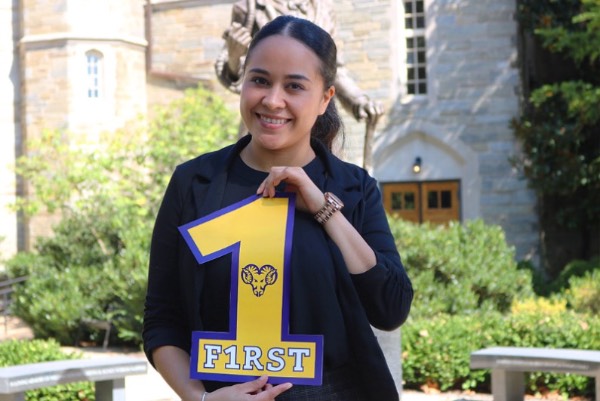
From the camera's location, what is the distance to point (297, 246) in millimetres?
2068

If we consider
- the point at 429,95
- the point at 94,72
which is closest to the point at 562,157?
the point at 429,95

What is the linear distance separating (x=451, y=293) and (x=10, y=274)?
851cm

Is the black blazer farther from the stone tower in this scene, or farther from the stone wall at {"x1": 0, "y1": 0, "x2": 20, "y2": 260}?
the stone wall at {"x1": 0, "y1": 0, "x2": 20, "y2": 260}

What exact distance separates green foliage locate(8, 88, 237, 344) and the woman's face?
9061 mm

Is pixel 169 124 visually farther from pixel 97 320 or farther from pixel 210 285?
pixel 210 285

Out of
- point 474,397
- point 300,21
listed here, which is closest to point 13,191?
point 474,397

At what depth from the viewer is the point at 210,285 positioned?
2096 millimetres

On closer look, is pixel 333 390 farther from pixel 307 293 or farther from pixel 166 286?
pixel 166 286

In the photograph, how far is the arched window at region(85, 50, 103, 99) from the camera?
75.0ft

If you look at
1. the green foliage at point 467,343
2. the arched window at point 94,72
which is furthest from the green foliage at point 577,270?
the arched window at point 94,72

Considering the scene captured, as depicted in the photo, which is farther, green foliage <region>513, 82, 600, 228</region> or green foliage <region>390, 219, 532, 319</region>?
green foliage <region>513, 82, 600, 228</region>

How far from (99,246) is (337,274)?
451 inches

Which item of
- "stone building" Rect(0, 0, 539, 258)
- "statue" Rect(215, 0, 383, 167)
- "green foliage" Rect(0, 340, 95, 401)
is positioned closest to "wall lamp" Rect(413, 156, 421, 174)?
"stone building" Rect(0, 0, 539, 258)

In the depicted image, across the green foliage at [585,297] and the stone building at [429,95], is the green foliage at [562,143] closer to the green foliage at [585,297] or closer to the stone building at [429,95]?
the stone building at [429,95]
